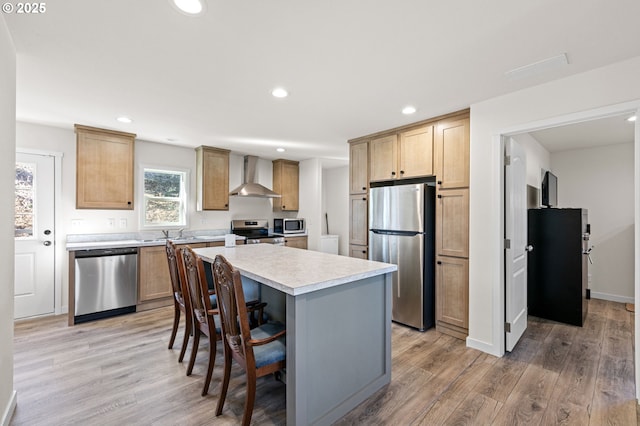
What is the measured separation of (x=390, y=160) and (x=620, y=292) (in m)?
4.05

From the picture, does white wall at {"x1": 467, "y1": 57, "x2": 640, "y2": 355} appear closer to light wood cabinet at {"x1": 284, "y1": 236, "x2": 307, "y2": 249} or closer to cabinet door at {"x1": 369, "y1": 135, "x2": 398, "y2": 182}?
cabinet door at {"x1": 369, "y1": 135, "x2": 398, "y2": 182}

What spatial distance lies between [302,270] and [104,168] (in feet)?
11.7

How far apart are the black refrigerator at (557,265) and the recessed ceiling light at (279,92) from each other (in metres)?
Answer: 3.48

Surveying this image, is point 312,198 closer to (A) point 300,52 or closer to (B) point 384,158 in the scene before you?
(B) point 384,158

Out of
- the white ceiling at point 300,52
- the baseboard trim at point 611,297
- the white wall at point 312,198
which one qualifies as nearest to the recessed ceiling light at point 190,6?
the white ceiling at point 300,52

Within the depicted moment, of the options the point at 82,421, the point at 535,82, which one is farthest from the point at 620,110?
the point at 82,421

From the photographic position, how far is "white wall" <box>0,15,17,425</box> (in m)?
1.70

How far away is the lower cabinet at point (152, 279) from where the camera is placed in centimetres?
394

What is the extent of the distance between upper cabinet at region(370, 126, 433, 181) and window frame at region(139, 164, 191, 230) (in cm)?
317

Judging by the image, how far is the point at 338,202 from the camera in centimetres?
705

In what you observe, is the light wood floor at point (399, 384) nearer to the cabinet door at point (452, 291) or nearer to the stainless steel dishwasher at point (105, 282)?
the cabinet door at point (452, 291)

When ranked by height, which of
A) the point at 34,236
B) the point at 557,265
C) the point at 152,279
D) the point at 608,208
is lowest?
the point at 152,279

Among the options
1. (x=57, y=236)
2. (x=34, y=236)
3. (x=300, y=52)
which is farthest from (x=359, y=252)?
(x=34, y=236)

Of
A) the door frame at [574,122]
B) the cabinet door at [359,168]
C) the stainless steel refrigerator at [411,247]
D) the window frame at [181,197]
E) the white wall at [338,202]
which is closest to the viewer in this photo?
the door frame at [574,122]
